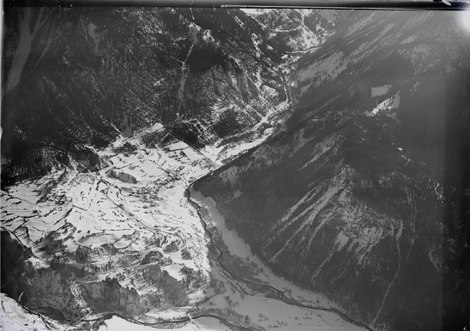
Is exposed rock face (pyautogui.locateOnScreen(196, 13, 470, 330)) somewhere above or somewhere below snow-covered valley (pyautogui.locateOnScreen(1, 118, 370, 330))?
above

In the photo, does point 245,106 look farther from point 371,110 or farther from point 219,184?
point 371,110

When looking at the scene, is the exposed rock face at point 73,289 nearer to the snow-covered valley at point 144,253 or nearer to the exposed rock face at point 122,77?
the snow-covered valley at point 144,253

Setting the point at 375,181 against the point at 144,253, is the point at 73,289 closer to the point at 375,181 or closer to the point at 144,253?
the point at 144,253

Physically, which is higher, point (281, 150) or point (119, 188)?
point (281, 150)

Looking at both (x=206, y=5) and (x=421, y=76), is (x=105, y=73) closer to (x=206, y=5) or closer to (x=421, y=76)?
(x=206, y=5)

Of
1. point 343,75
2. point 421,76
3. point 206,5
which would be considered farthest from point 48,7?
point 421,76

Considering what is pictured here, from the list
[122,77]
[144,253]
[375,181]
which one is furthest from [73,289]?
[375,181]

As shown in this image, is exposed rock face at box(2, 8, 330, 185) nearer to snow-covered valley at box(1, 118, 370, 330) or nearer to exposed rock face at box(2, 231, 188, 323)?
snow-covered valley at box(1, 118, 370, 330)

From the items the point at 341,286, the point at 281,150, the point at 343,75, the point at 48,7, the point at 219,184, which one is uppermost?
the point at 343,75

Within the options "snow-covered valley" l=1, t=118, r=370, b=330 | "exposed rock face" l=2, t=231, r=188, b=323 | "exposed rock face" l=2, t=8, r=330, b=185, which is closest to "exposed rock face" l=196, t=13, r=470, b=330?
"snow-covered valley" l=1, t=118, r=370, b=330
